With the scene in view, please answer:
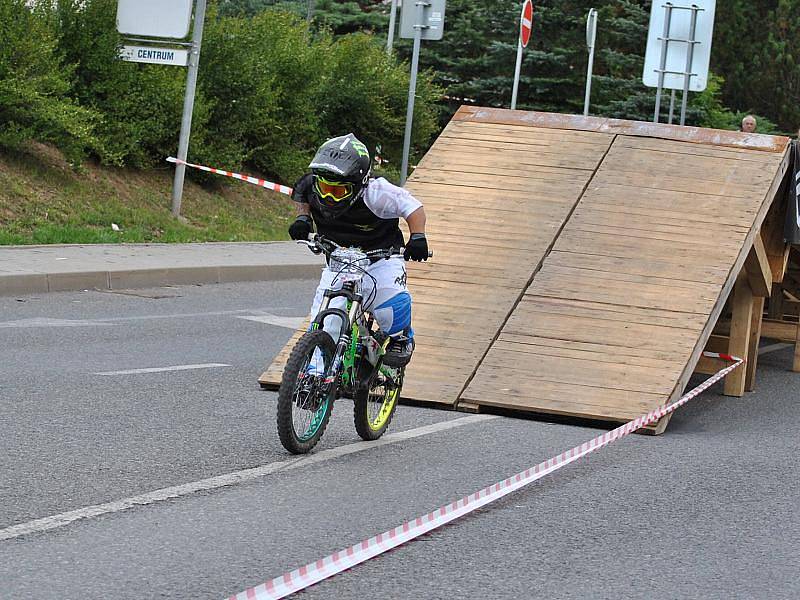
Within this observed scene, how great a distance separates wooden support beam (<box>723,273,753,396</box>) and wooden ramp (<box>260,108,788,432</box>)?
0.94 metres

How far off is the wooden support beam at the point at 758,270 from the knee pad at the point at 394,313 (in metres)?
4.09

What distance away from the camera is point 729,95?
146ft

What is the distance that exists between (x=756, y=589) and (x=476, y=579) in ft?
3.57

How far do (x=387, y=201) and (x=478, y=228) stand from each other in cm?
356

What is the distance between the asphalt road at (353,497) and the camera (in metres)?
5.22

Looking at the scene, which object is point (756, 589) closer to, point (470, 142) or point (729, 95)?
point (470, 142)

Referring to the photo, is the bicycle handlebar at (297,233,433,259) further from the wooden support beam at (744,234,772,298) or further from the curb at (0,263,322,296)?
the curb at (0,263,322,296)

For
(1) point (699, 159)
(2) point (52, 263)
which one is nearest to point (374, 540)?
(1) point (699, 159)

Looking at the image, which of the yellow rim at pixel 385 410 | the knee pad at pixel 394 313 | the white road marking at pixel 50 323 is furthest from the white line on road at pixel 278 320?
the knee pad at pixel 394 313

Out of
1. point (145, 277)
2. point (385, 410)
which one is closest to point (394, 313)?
point (385, 410)

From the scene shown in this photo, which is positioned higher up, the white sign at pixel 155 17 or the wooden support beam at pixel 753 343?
the white sign at pixel 155 17

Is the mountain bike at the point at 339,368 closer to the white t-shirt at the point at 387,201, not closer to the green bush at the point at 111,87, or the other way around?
the white t-shirt at the point at 387,201

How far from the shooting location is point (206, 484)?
651 cm

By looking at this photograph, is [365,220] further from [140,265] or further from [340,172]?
[140,265]
